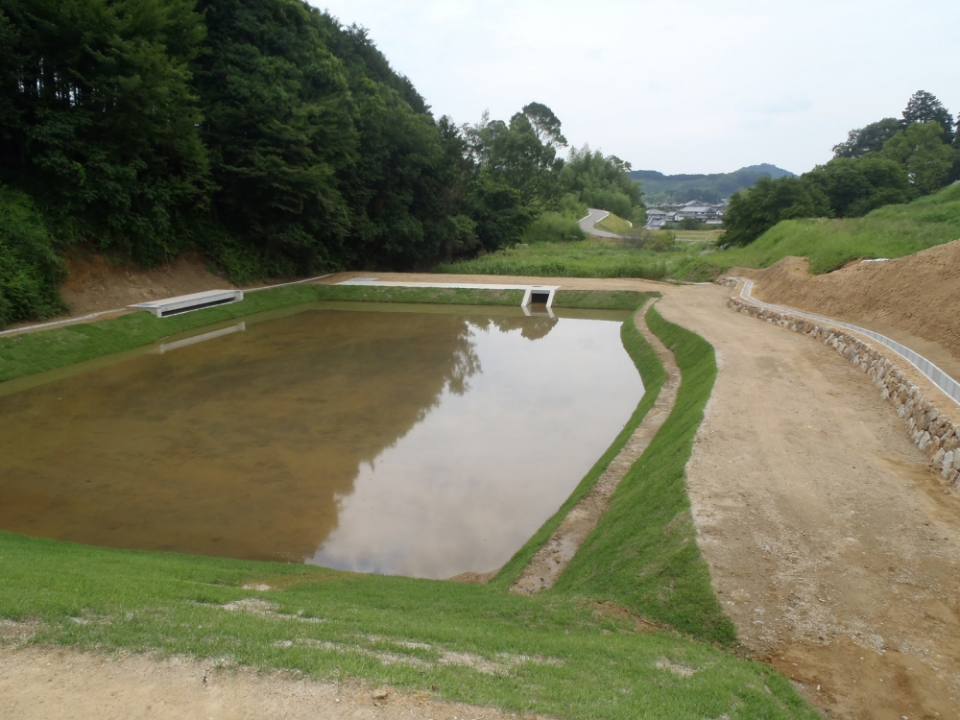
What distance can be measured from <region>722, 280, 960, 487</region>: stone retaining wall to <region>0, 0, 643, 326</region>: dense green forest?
18.8 m

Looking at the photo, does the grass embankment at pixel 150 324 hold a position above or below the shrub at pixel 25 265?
below

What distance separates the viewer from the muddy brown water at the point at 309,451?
798cm

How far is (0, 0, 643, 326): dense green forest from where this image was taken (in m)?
18.2

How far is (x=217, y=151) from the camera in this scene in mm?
24375

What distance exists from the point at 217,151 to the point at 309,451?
18.0m

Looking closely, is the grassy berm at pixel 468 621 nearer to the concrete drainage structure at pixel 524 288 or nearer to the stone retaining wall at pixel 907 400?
the stone retaining wall at pixel 907 400

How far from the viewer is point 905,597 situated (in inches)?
199

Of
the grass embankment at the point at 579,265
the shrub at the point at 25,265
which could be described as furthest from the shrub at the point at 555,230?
the shrub at the point at 25,265

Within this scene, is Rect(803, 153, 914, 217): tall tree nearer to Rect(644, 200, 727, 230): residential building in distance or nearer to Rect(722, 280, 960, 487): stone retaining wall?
Rect(722, 280, 960, 487): stone retaining wall

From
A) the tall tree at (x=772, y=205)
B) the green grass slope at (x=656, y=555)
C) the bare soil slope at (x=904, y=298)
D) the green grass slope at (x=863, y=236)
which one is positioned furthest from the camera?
the tall tree at (x=772, y=205)

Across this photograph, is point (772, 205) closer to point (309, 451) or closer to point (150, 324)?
point (150, 324)

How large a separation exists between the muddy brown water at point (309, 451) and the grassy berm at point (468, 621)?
0.87 m

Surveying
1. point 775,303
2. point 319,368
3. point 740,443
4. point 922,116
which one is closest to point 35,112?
point 319,368

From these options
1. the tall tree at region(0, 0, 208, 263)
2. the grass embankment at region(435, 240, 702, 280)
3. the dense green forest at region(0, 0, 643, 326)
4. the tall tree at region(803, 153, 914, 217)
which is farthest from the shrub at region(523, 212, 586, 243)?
the tall tree at region(0, 0, 208, 263)
